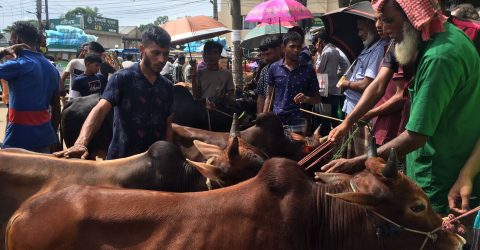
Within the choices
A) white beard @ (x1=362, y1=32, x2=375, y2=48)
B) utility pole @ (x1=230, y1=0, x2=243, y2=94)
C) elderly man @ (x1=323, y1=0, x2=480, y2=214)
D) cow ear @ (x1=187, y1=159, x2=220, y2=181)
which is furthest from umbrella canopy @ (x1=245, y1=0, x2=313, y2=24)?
elderly man @ (x1=323, y1=0, x2=480, y2=214)

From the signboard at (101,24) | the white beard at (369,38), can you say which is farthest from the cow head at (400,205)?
the signboard at (101,24)

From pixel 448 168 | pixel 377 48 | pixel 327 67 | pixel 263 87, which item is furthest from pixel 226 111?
pixel 448 168

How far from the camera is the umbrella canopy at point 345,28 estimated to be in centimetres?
539

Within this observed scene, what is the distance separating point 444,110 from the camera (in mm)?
2703

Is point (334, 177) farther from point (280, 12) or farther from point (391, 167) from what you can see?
point (280, 12)

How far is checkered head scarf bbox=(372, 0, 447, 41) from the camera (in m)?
2.66

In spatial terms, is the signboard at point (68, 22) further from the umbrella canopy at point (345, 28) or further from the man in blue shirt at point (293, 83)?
the umbrella canopy at point (345, 28)

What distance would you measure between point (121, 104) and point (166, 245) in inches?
80.5

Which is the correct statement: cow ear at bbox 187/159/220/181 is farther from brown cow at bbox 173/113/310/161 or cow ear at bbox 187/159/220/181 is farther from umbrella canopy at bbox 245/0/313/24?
umbrella canopy at bbox 245/0/313/24

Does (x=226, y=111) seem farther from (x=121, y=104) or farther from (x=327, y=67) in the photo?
(x=121, y=104)

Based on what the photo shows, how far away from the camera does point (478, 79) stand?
2.70 m

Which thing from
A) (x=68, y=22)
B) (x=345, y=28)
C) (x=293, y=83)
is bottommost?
(x=293, y=83)

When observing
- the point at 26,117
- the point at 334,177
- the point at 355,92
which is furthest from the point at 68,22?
the point at 334,177

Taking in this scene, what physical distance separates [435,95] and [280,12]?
7280 mm
